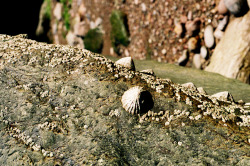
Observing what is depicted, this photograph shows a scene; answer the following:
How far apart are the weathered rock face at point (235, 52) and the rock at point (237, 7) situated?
7cm

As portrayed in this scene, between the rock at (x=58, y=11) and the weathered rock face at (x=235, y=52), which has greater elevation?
the rock at (x=58, y=11)

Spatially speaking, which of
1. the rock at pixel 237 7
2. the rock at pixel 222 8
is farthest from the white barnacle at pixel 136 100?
the rock at pixel 222 8

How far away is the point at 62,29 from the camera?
21.9ft

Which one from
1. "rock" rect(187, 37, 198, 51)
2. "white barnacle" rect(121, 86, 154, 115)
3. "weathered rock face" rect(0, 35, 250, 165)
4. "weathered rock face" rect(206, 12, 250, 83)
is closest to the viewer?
"weathered rock face" rect(0, 35, 250, 165)

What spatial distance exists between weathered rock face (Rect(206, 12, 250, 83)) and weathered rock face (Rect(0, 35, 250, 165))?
1395 millimetres

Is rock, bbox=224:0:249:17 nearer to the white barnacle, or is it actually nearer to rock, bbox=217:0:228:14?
rock, bbox=217:0:228:14

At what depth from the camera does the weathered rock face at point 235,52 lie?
2.94 metres

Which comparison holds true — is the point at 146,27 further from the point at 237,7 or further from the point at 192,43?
the point at 237,7

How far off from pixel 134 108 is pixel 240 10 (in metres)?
2.28

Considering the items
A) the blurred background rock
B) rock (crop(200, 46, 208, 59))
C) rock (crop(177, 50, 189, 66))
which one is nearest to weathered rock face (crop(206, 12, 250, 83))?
the blurred background rock

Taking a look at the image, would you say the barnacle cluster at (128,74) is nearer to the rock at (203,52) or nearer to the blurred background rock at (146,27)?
the blurred background rock at (146,27)

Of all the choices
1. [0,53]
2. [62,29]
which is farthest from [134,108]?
[62,29]

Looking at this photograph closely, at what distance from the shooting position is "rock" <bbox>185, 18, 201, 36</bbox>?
12.5ft

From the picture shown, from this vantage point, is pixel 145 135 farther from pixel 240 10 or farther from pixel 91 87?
pixel 240 10
